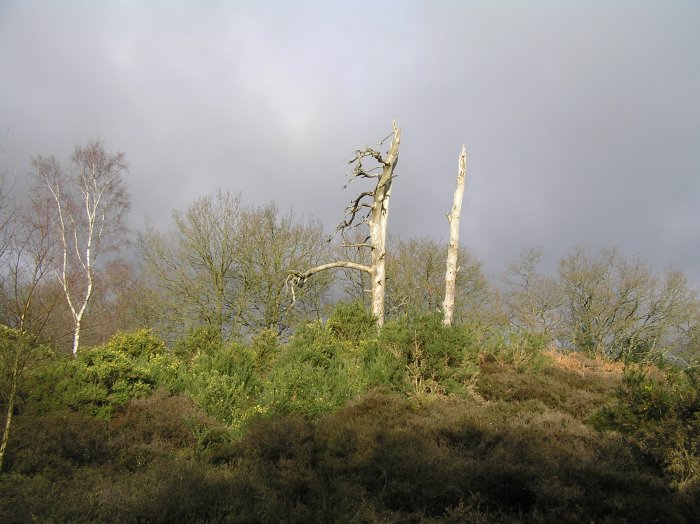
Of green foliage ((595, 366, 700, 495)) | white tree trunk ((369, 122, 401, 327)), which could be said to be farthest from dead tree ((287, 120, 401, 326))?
green foliage ((595, 366, 700, 495))

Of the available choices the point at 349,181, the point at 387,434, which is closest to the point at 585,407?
the point at 387,434

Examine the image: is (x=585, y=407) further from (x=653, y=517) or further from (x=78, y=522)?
(x=78, y=522)

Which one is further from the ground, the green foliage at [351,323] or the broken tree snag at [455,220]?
the broken tree snag at [455,220]

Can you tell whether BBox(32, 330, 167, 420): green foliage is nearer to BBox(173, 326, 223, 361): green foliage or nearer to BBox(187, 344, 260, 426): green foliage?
BBox(187, 344, 260, 426): green foliage

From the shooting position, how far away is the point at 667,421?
4785mm

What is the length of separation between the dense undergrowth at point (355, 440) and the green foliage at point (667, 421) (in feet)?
0.06

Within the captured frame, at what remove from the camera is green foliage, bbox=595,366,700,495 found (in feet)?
14.5

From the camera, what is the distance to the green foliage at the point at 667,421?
4422 mm

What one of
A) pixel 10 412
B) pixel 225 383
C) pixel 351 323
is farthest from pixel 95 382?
pixel 351 323

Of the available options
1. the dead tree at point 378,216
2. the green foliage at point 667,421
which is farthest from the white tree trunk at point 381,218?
the green foliage at point 667,421

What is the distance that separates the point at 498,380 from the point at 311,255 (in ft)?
45.9

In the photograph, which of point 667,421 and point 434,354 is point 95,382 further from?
point 667,421

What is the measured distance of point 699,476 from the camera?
13.8ft

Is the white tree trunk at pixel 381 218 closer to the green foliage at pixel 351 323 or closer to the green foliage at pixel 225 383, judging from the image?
the green foliage at pixel 351 323
